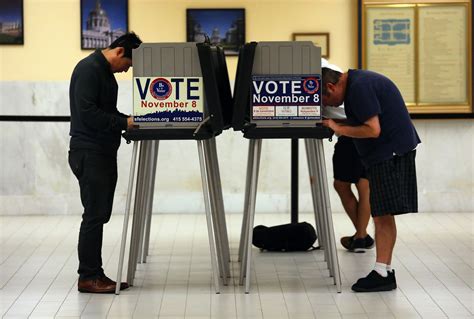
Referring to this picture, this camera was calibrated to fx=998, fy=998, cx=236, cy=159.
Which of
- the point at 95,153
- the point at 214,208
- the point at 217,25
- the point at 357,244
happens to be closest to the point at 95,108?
the point at 95,153

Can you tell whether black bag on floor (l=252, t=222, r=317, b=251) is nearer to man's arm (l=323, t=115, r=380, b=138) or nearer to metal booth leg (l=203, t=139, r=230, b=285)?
metal booth leg (l=203, t=139, r=230, b=285)

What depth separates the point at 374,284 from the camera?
241 inches

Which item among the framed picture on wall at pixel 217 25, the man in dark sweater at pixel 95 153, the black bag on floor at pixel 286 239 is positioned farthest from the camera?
the framed picture on wall at pixel 217 25

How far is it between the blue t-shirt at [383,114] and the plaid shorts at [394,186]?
0.05 m

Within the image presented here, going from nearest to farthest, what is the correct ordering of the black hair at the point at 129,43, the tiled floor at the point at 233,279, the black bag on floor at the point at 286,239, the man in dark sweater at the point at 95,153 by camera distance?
the tiled floor at the point at 233,279 < the man in dark sweater at the point at 95,153 < the black hair at the point at 129,43 < the black bag on floor at the point at 286,239

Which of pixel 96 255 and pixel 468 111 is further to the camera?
pixel 468 111

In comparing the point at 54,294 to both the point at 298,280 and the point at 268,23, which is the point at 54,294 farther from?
the point at 268,23

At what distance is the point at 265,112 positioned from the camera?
19.8 feet

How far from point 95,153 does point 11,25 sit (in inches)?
162

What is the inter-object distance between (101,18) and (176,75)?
4038 mm

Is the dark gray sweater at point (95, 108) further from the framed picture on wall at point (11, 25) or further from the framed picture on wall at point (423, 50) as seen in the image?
the framed picture on wall at point (423, 50)

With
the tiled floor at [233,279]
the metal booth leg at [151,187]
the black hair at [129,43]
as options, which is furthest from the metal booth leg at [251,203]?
the metal booth leg at [151,187]

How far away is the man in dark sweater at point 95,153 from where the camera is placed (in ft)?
20.1

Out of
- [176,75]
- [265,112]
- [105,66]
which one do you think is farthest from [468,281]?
[105,66]
